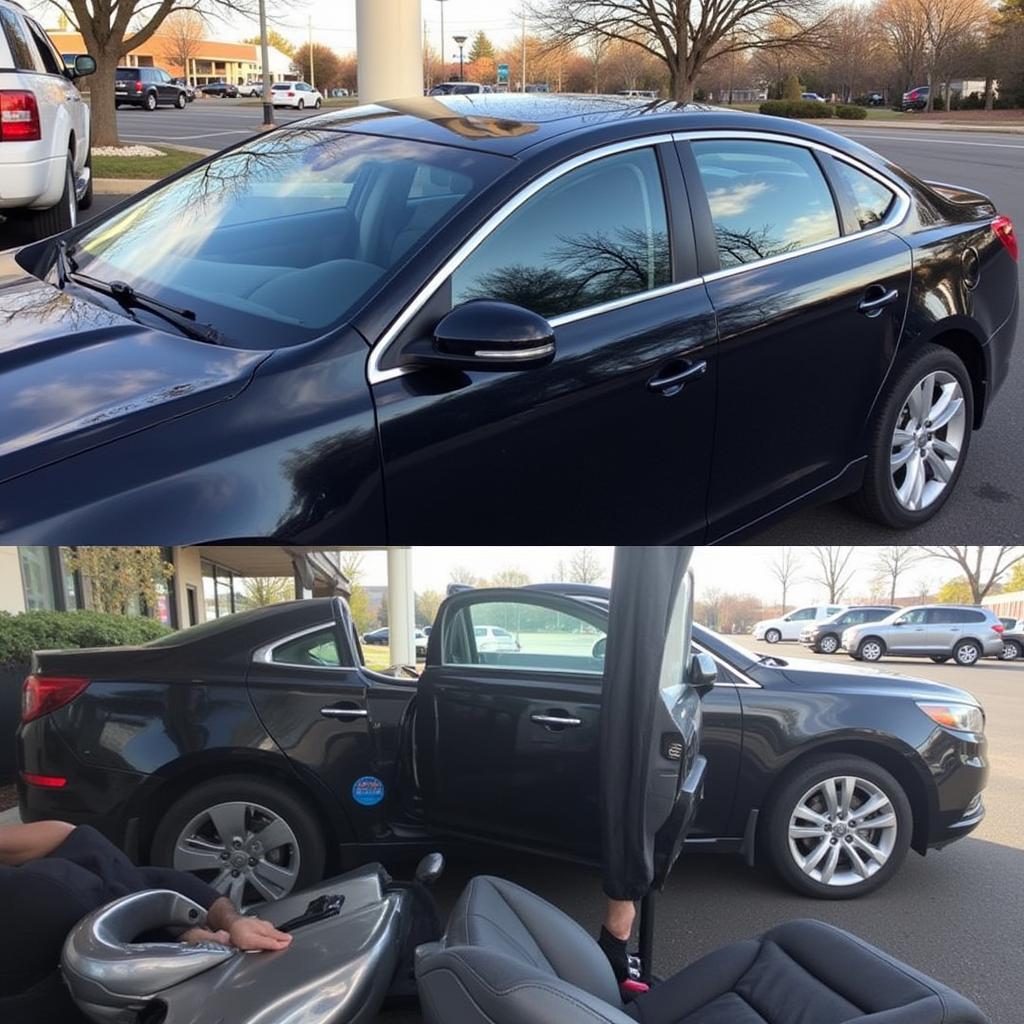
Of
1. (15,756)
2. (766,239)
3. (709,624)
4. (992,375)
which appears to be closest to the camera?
(15,756)

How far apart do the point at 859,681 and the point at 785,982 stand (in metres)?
0.57

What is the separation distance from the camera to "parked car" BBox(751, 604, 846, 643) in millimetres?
1983

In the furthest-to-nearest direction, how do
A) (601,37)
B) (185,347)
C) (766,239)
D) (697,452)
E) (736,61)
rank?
(736,61) → (601,37) → (766,239) → (697,452) → (185,347)

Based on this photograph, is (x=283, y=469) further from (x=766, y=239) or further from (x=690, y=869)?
(x=766, y=239)

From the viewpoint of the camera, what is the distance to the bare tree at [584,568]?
1.97 m

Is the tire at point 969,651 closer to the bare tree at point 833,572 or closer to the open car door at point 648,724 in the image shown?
the bare tree at point 833,572

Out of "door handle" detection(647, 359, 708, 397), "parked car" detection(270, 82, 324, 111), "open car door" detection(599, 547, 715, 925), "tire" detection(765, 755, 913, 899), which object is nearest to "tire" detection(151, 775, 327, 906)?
"open car door" detection(599, 547, 715, 925)

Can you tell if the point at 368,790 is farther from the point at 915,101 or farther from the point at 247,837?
the point at 915,101

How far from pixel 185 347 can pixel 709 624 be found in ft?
4.15

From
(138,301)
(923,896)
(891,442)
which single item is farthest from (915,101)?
(923,896)

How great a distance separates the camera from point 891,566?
2.04m

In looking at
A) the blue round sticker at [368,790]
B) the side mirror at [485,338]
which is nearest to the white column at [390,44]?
the side mirror at [485,338]

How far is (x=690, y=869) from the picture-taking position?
2.04 metres

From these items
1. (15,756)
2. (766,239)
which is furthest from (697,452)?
(15,756)
